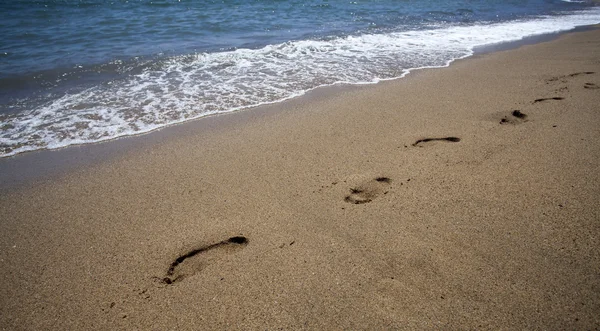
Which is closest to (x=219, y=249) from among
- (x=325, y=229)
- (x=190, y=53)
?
(x=325, y=229)

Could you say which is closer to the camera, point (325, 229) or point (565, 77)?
point (325, 229)

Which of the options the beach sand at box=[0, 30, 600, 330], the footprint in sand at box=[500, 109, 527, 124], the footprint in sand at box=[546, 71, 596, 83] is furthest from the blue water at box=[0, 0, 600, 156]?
the footprint in sand at box=[500, 109, 527, 124]

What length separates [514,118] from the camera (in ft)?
12.4

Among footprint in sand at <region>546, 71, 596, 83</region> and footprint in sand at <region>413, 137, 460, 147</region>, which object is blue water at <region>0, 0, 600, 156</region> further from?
footprint in sand at <region>413, 137, 460, 147</region>

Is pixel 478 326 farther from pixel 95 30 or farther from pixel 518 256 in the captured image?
pixel 95 30

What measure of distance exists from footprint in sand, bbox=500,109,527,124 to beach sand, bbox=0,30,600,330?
3 cm

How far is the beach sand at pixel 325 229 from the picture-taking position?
1.79m

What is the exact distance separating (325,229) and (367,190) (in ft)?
2.00

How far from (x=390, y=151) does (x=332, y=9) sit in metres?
11.5

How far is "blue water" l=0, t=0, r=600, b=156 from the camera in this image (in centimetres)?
441

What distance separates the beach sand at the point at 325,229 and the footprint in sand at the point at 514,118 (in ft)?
0.10

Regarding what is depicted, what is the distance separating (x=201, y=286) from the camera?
1943mm

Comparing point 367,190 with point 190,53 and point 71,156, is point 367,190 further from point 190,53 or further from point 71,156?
point 190,53

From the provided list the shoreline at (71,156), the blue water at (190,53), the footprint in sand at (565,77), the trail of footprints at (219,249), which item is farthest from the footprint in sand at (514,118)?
the shoreline at (71,156)
